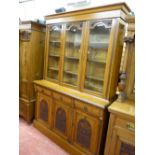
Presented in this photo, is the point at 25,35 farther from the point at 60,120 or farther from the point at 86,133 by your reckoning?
the point at 86,133

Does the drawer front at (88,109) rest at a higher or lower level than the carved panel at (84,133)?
higher

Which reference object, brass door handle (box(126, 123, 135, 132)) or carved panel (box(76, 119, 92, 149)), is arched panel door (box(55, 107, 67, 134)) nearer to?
carved panel (box(76, 119, 92, 149))

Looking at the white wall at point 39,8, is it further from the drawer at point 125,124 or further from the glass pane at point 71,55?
the drawer at point 125,124

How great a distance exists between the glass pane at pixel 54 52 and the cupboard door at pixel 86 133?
0.94 m

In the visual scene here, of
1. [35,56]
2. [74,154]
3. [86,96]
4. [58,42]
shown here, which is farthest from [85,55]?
[74,154]

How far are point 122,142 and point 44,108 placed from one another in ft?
4.90

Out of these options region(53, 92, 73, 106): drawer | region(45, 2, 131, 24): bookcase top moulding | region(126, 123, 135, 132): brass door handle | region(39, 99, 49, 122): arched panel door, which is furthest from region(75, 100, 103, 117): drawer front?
region(45, 2, 131, 24): bookcase top moulding

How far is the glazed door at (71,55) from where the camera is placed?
2254 mm

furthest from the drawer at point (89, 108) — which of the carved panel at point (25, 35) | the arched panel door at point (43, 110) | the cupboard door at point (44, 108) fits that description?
the carved panel at point (25, 35)

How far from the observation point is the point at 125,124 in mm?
1466

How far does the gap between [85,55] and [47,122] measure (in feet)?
4.47

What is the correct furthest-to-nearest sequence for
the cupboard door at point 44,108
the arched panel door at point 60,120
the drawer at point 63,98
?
the cupboard door at point 44,108
the arched panel door at point 60,120
the drawer at point 63,98

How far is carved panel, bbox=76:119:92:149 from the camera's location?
1890 millimetres
